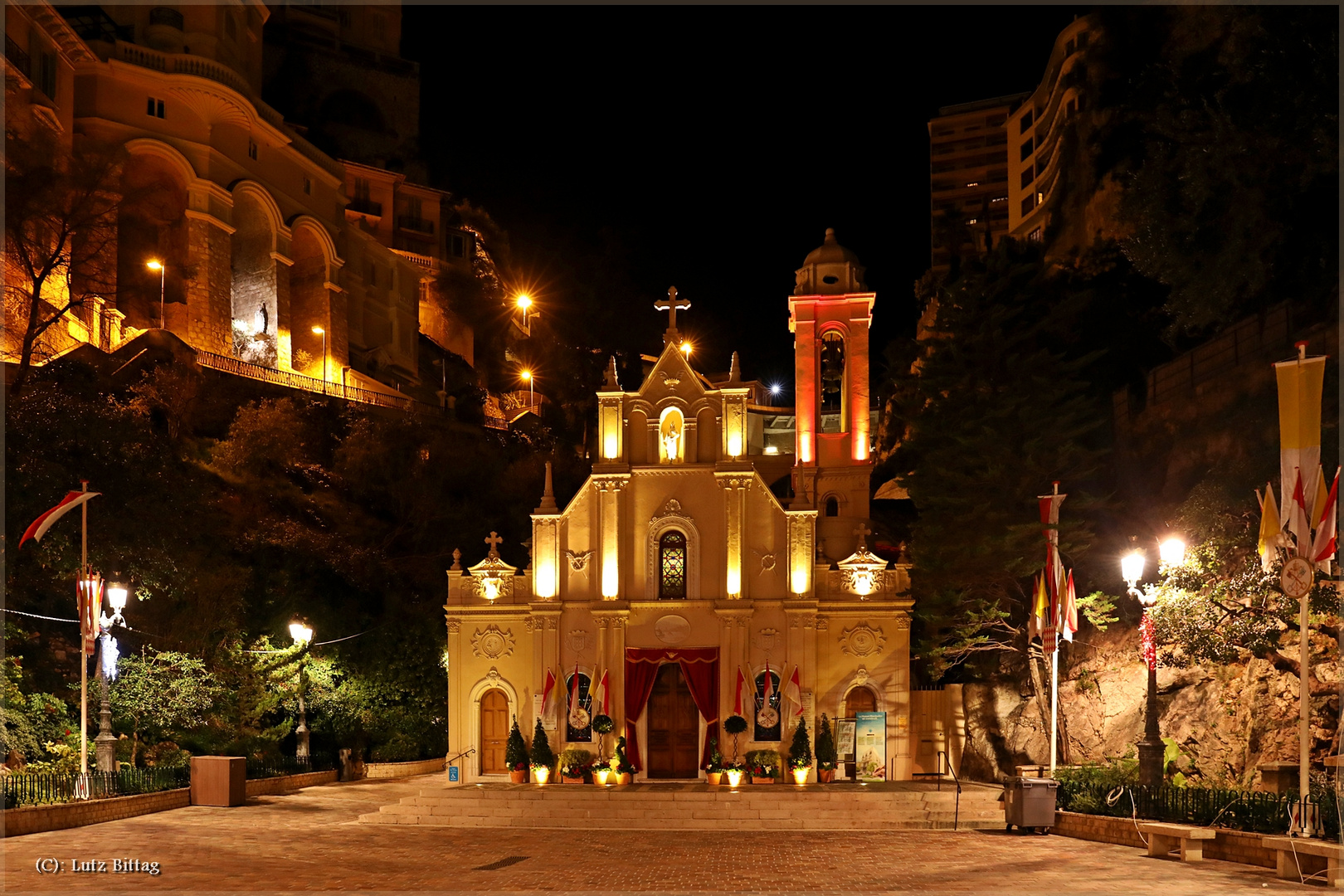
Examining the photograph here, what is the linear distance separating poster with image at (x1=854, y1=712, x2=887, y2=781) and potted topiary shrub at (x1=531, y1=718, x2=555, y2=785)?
7916 mm

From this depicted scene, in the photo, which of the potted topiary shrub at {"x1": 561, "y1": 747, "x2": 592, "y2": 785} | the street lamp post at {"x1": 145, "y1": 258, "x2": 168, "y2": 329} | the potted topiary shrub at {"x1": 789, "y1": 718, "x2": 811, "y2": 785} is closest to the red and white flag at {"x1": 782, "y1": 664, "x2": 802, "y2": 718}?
the potted topiary shrub at {"x1": 789, "y1": 718, "x2": 811, "y2": 785}

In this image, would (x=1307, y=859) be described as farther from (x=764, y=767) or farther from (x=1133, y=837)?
(x=764, y=767)

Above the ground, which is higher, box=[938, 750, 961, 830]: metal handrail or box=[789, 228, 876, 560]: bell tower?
box=[789, 228, 876, 560]: bell tower

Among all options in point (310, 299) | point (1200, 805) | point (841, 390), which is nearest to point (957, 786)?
point (1200, 805)

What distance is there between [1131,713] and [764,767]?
9.05 metres

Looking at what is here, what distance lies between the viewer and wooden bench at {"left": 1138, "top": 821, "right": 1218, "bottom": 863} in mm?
20047

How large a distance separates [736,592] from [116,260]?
32658 mm

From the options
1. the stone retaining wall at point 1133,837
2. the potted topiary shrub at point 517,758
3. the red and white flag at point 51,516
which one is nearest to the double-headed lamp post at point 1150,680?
the stone retaining wall at point 1133,837

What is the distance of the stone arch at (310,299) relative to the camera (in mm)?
60438

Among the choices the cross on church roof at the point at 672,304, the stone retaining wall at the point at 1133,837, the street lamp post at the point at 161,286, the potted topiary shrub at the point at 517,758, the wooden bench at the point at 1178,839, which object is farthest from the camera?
the street lamp post at the point at 161,286

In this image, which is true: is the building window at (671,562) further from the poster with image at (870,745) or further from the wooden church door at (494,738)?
the poster with image at (870,745)

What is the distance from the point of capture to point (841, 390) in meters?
40.7

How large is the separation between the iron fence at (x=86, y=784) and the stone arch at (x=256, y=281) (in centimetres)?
3139

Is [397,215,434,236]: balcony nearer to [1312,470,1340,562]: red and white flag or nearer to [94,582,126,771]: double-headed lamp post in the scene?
[94,582,126,771]: double-headed lamp post
